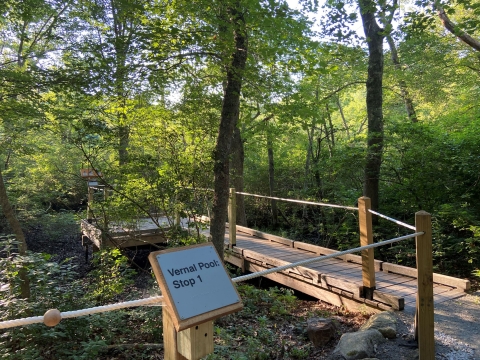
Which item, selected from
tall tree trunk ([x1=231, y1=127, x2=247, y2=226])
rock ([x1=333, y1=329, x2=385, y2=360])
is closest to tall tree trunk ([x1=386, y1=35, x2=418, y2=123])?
tall tree trunk ([x1=231, y1=127, x2=247, y2=226])

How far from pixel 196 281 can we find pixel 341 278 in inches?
153

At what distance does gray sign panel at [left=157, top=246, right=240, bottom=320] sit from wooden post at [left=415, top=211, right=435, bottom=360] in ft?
6.04

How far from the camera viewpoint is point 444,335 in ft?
10.9

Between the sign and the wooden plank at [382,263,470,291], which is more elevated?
the sign

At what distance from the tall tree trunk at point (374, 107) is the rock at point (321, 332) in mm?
4214

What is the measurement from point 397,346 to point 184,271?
270cm

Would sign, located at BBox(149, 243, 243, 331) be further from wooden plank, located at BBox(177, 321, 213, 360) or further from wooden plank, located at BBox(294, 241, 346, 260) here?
wooden plank, located at BBox(294, 241, 346, 260)

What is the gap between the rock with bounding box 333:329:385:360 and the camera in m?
3.00

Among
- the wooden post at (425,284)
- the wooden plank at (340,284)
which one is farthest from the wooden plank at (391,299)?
the wooden post at (425,284)

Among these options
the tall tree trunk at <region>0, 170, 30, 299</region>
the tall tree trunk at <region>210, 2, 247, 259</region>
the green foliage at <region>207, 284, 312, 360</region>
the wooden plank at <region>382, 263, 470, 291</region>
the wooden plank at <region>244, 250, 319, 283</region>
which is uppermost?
the tall tree trunk at <region>210, 2, 247, 259</region>

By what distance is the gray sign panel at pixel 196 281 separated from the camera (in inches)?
55.2

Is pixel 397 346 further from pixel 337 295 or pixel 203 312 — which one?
pixel 203 312

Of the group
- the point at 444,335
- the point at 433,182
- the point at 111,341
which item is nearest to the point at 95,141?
the point at 111,341

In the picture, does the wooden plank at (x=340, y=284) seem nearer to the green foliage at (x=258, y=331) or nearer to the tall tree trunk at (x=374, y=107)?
the green foliage at (x=258, y=331)
